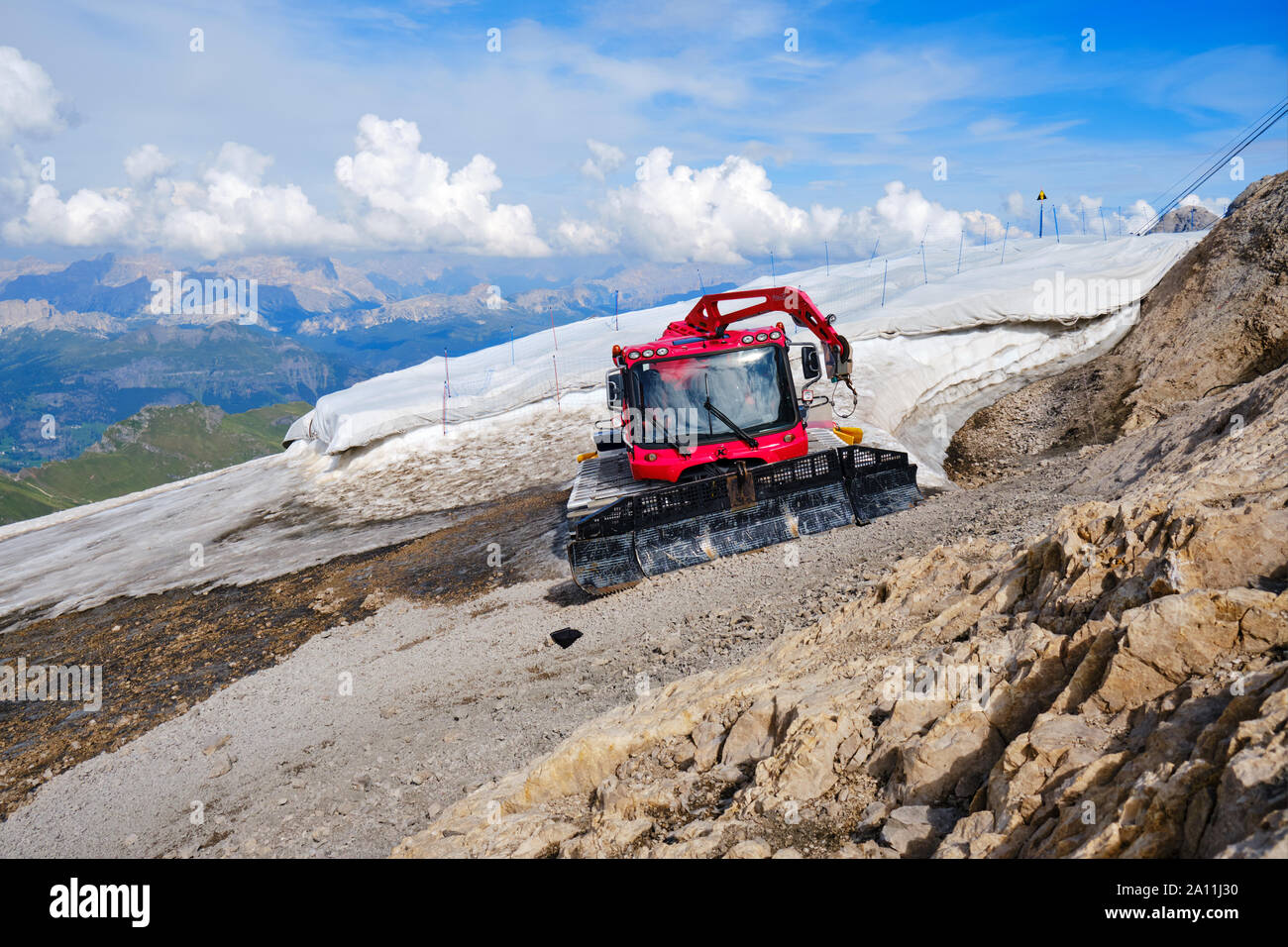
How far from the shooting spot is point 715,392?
1061cm

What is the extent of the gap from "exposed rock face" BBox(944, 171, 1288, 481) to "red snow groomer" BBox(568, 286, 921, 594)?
21.1 feet

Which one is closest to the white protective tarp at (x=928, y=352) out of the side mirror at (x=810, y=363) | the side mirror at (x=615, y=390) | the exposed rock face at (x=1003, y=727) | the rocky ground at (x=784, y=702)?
the side mirror at (x=810, y=363)

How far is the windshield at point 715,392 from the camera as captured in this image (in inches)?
412

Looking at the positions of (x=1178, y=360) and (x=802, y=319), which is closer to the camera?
(x=802, y=319)

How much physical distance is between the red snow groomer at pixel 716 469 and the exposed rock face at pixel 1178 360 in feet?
21.1

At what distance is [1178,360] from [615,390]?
12.2 meters

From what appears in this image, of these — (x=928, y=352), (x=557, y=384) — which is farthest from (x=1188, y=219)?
(x=557, y=384)

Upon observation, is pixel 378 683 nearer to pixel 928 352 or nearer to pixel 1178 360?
pixel 1178 360

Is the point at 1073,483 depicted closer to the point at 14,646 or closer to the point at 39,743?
the point at 39,743

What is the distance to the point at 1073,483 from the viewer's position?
30.4 ft

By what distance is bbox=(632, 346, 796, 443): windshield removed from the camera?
10.5 m

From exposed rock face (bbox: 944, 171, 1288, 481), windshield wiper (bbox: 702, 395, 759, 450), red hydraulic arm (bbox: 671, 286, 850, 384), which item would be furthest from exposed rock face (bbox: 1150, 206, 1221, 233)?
windshield wiper (bbox: 702, 395, 759, 450)

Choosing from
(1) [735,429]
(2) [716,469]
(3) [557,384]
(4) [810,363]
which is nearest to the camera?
(2) [716,469]
